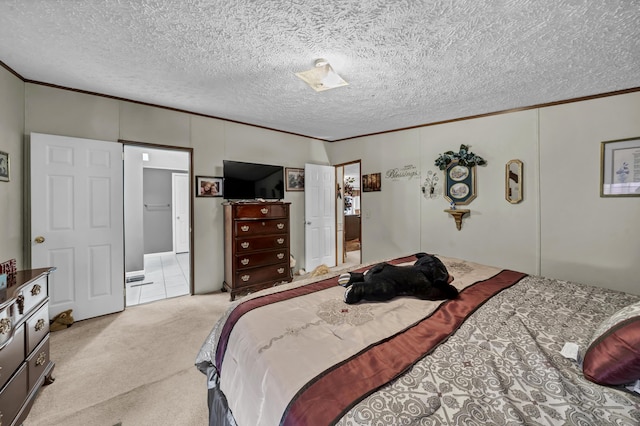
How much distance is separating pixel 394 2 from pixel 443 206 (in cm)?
291

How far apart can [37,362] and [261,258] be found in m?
2.24

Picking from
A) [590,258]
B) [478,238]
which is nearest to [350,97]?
[478,238]

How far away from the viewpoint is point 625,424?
70cm

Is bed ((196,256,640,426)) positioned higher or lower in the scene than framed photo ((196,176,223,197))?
lower

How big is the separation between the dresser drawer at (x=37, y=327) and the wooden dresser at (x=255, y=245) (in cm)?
175

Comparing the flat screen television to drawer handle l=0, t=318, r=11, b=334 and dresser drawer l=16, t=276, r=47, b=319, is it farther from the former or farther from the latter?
drawer handle l=0, t=318, r=11, b=334

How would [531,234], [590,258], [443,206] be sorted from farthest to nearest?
[443,206] → [531,234] → [590,258]

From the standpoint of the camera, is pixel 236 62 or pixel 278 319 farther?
pixel 236 62

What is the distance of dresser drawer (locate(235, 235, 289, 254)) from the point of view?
3479 mm

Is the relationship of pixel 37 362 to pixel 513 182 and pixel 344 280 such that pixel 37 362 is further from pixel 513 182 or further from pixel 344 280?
pixel 513 182

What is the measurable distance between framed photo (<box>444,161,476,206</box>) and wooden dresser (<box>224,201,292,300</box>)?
237cm

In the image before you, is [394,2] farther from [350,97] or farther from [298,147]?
[298,147]

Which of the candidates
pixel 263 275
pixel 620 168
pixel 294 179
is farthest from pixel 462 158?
pixel 263 275

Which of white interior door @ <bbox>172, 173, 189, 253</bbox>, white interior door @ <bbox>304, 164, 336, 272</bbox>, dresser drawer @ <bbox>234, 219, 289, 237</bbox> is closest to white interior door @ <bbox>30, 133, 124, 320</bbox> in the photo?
dresser drawer @ <bbox>234, 219, 289, 237</bbox>
